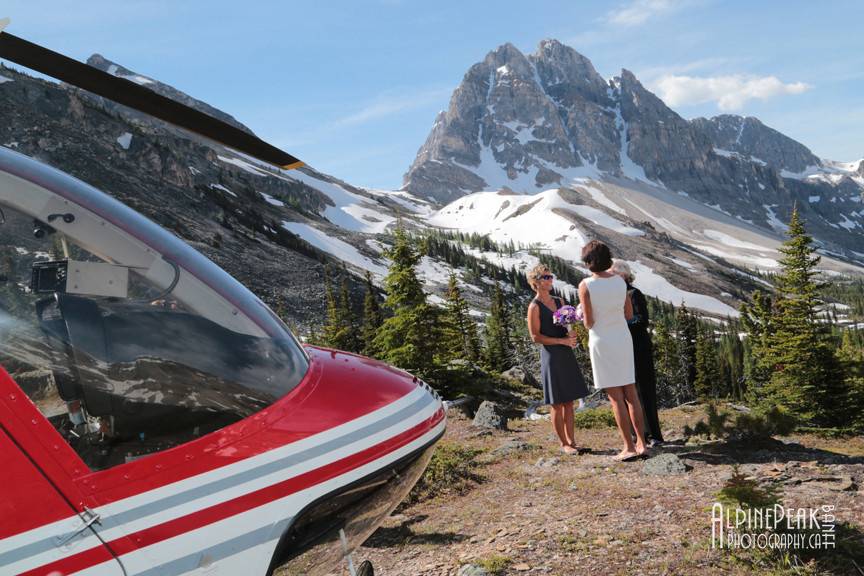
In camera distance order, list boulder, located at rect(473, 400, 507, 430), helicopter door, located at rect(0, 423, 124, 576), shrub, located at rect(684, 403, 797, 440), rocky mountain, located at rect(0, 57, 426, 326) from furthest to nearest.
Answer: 1. rocky mountain, located at rect(0, 57, 426, 326)
2. boulder, located at rect(473, 400, 507, 430)
3. shrub, located at rect(684, 403, 797, 440)
4. helicopter door, located at rect(0, 423, 124, 576)

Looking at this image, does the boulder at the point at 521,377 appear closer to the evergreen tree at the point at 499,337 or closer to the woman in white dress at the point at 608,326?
the evergreen tree at the point at 499,337

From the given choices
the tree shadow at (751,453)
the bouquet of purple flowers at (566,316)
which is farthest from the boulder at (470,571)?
the tree shadow at (751,453)

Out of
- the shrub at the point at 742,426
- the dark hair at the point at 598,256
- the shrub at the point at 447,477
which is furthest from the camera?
the shrub at the point at 742,426

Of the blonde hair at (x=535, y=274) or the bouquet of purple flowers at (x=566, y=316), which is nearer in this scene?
the bouquet of purple flowers at (x=566, y=316)

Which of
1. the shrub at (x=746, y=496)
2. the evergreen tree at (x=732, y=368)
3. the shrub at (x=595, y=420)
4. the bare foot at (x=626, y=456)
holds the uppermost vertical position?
the shrub at (x=746, y=496)

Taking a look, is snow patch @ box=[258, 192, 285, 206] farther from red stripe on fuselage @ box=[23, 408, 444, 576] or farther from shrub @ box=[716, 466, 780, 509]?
red stripe on fuselage @ box=[23, 408, 444, 576]

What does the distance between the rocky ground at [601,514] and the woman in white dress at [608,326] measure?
3.09 feet

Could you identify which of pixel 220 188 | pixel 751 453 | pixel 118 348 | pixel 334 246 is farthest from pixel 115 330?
pixel 334 246

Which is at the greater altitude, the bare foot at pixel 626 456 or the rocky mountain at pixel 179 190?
the rocky mountain at pixel 179 190

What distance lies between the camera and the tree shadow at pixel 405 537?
514cm

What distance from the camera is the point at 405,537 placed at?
5445 millimetres

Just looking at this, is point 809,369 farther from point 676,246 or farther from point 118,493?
point 676,246

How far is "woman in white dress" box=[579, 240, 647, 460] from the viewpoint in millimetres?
5848

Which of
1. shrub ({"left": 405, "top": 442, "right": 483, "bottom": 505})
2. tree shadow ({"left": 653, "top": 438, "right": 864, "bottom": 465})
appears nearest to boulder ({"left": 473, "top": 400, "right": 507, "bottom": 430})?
shrub ({"left": 405, "top": 442, "right": 483, "bottom": 505})
